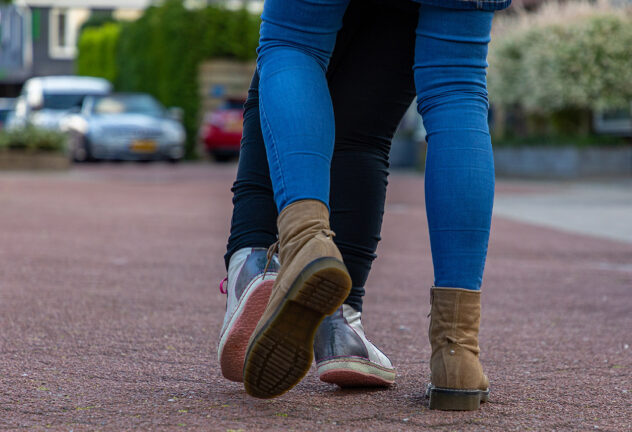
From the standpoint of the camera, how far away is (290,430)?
178cm

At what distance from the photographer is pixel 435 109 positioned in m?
2.03

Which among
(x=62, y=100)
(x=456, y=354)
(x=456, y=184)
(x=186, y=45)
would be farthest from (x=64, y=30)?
(x=456, y=354)

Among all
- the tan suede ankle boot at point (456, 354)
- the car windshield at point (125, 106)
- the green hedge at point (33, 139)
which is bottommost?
the green hedge at point (33, 139)

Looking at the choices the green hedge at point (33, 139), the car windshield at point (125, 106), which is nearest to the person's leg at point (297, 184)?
the green hedge at point (33, 139)

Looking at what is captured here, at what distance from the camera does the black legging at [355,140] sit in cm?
217

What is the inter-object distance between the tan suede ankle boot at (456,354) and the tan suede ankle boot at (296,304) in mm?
275

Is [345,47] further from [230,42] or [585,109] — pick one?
[230,42]

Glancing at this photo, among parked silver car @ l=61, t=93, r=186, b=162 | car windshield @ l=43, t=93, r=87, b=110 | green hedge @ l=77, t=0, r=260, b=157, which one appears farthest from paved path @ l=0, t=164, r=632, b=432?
green hedge @ l=77, t=0, r=260, b=157

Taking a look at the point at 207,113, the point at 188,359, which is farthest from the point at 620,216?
the point at 207,113

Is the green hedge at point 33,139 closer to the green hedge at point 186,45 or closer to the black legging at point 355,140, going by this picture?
the green hedge at point 186,45

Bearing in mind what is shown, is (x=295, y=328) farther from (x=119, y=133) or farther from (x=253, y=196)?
(x=119, y=133)

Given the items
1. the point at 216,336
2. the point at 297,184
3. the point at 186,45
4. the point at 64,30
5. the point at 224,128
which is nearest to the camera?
the point at 297,184

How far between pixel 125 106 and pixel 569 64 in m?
8.23

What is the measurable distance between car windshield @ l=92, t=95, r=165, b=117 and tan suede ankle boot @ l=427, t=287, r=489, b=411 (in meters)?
17.5
